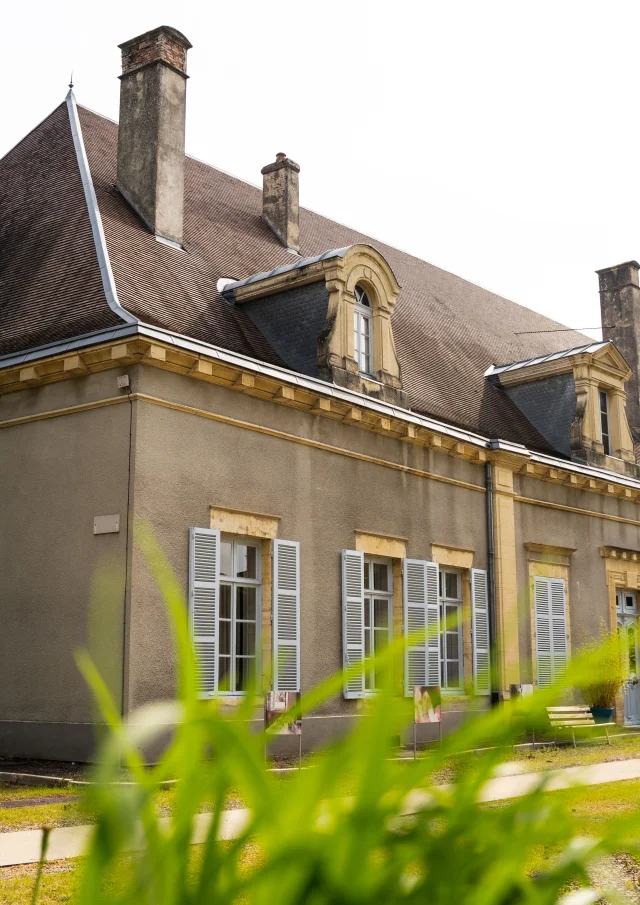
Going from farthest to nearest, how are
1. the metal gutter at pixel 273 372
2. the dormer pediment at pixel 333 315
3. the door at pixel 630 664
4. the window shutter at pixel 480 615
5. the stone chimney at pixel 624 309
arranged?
the stone chimney at pixel 624 309, the door at pixel 630 664, the window shutter at pixel 480 615, the dormer pediment at pixel 333 315, the metal gutter at pixel 273 372

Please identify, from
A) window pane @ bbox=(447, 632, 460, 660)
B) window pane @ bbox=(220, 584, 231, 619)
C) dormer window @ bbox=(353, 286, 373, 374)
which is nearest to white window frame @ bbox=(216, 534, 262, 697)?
window pane @ bbox=(220, 584, 231, 619)

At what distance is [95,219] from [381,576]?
227 inches

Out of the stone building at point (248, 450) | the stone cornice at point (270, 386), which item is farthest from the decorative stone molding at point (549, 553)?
the stone cornice at point (270, 386)

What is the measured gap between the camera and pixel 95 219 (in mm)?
13320

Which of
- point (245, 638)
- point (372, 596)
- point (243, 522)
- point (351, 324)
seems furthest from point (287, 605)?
point (351, 324)

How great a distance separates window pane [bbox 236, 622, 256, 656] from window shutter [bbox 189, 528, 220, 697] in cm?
66

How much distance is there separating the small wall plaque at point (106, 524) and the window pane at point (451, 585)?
A: 19.6 feet

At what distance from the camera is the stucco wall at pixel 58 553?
10969 millimetres

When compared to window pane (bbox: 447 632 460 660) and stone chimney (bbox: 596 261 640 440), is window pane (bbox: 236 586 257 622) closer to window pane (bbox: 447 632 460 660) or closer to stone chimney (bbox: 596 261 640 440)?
window pane (bbox: 447 632 460 660)

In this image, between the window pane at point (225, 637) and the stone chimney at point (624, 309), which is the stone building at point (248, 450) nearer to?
the window pane at point (225, 637)

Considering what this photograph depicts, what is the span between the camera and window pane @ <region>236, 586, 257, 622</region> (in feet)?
Result: 40.3

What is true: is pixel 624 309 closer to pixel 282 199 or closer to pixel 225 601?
pixel 282 199

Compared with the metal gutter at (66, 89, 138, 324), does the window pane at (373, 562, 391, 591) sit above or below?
below

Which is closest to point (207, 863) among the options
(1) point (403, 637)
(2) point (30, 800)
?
(1) point (403, 637)
